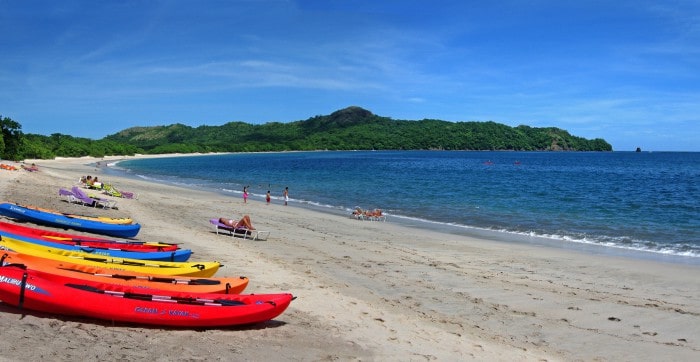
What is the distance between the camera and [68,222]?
15.4 metres

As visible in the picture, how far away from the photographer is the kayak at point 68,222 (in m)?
15.2

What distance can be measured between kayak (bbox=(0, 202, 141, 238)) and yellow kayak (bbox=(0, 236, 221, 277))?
190 inches

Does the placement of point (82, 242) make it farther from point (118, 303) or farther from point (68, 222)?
point (118, 303)

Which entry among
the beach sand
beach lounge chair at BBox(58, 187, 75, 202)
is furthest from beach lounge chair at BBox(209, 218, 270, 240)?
beach lounge chair at BBox(58, 187, 75, 202)

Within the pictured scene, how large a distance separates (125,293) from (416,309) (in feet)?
17.3

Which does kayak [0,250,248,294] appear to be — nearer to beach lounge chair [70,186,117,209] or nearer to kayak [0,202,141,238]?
kayak [0,202,141,238]

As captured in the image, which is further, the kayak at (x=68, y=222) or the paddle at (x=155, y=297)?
the kayak at (x=68, y=222)

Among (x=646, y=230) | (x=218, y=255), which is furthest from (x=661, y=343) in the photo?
(x=646, y=230)

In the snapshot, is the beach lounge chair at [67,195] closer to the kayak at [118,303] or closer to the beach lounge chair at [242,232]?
the beach lounge chair at [242,232]

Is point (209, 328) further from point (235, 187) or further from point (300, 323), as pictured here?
point (235, 187)

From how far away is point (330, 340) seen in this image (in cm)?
773

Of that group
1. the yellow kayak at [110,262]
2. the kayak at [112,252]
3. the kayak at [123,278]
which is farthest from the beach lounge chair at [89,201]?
the kayak at [123,278]

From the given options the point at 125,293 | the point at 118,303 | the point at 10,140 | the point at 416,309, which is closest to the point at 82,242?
the point at 125,293

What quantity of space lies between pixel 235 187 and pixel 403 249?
105ft
